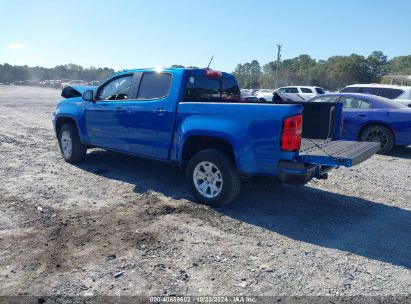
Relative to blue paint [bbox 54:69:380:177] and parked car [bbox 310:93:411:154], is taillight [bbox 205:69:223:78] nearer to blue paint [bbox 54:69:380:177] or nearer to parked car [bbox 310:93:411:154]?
blue paint [bbox 54:69:380:177]

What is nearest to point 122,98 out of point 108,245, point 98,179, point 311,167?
point 98,179

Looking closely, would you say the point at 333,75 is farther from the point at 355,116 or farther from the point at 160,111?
the point at 160,111

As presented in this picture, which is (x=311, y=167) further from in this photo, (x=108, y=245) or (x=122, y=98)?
(x=122, y=98)

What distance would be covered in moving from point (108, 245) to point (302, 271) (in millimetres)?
2042

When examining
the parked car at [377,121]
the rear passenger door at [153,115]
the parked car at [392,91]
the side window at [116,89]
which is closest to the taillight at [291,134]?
the rear passenger door at [153,115]

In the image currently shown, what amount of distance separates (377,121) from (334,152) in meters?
5.33

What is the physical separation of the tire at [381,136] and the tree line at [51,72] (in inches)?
3603

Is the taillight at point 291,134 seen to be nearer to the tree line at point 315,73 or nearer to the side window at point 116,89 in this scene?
the side window at point 116,89

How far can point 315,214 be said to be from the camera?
5082mm

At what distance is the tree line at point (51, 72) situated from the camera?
94938mm

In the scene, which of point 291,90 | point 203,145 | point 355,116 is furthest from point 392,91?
point 291,90

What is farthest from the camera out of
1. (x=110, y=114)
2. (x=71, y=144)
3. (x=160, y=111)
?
(x=71, y=144)

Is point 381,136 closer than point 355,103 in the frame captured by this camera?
Yes

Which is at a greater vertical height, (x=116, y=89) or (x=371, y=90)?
(x=371, y=90)
